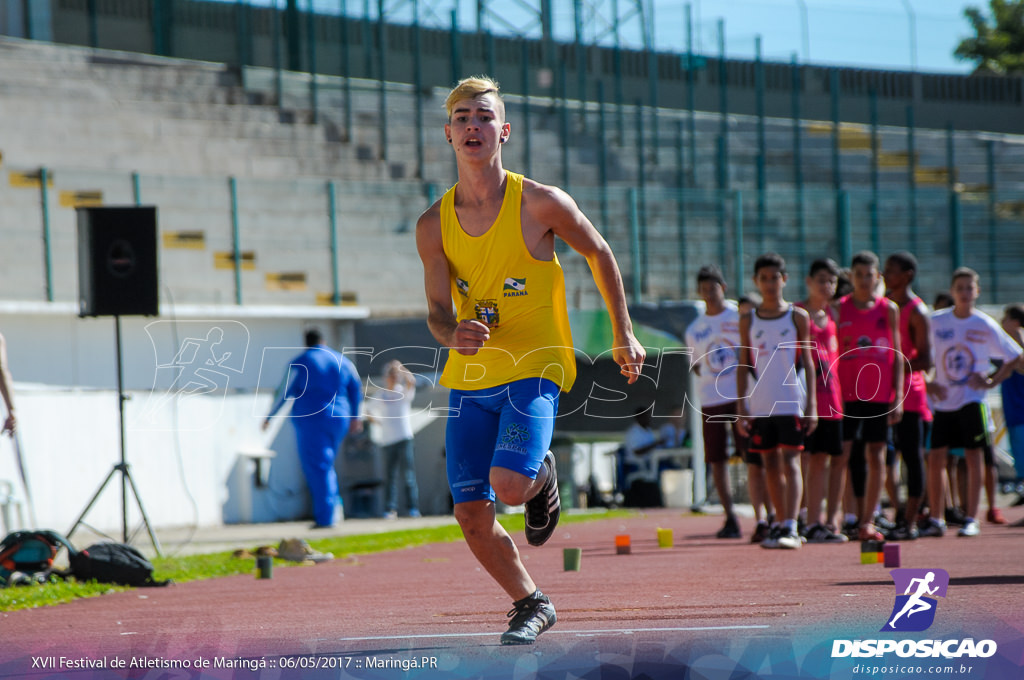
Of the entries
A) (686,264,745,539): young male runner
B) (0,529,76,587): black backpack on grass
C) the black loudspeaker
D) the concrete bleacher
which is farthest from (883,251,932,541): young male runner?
the concrete bleacher

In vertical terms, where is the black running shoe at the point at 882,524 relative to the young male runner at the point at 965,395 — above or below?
below

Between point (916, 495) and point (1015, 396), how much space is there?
2494 millimetres

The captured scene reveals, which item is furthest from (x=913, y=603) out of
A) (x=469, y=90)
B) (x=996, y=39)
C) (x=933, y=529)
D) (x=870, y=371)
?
(x=996, y=39)

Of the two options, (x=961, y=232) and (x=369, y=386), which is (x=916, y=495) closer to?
(x=369, y=386)

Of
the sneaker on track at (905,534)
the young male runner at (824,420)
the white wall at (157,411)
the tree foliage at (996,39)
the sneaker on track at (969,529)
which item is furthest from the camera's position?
the tree foliage at (996,39)

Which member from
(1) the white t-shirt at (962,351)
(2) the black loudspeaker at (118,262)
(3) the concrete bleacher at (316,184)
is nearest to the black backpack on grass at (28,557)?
(2) the black loudspeaker at (118,262)

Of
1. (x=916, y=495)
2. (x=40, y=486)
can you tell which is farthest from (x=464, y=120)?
(x=40, y=486)

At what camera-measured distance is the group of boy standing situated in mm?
10195

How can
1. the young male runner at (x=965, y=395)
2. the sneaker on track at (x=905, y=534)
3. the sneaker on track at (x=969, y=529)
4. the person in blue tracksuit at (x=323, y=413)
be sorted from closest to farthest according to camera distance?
the sneaker on track at (x=905, y=534), the sneaker on track at (x=969, y=529), the young male runner at (x=965, y=395), the person in blue tracksuit at (x=323, y=413)

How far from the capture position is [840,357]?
34.2 feet

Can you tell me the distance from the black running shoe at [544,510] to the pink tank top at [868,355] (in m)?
5.09

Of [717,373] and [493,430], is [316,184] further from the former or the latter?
[493,430]

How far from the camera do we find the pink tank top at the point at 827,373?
34.1 feet

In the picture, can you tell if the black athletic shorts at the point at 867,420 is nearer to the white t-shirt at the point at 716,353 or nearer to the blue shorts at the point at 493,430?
the white t-shirt at the point at 716,353
